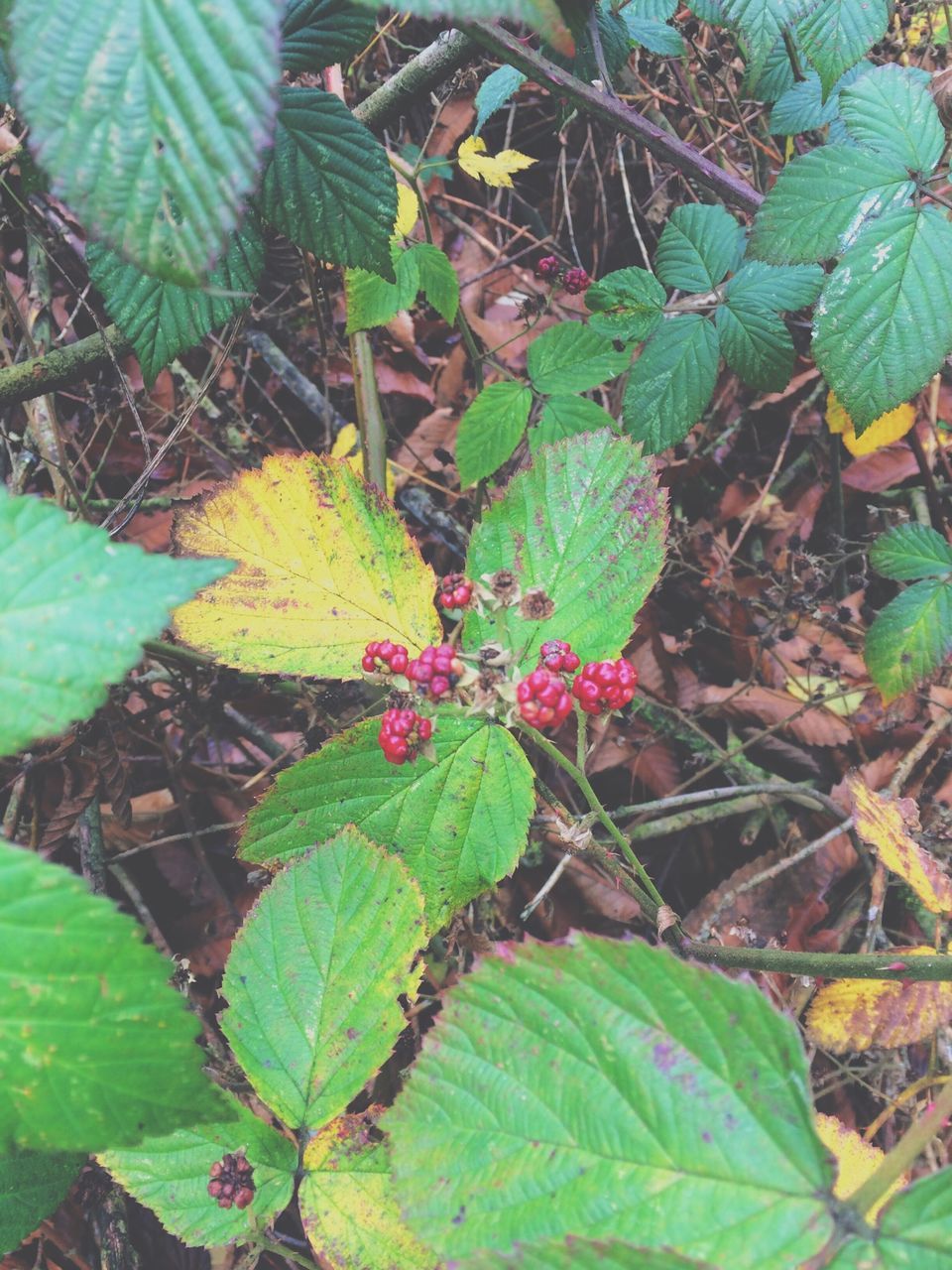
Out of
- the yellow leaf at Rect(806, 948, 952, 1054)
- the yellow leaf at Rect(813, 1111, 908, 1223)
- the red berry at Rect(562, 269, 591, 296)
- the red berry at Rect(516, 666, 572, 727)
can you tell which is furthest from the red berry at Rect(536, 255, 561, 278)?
the yellow leaf at Rect(813, 1111, 908, 1223)

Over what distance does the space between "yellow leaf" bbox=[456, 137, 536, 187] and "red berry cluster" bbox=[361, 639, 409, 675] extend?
1449 millimetres

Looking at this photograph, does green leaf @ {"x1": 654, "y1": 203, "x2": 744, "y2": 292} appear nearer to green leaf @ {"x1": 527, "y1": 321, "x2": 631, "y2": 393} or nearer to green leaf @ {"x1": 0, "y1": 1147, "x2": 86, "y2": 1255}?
green leaf @ {"x1": 527, "y1": 321, "x2": 631, "y2": 393}

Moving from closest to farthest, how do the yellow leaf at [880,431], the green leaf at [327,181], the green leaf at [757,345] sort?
the green leaf at [327,181] → the green leaf at [757,345] → the yellow leaf at [880,431]

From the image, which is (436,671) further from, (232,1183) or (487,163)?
(487,163)

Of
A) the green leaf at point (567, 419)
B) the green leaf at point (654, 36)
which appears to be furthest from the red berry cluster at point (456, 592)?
the green leaf at point (654, 36)

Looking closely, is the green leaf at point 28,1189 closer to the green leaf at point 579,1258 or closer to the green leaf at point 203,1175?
the green leaf at point 203,1175

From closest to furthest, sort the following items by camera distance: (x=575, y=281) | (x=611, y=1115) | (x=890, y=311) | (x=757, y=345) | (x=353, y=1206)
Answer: (x=611, y=1115) < (x=353, y=1206) < (x=890, y=311) < (x=757, y=345) < (x=575, y=281)

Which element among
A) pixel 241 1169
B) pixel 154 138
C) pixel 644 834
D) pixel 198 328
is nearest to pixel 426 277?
pixel 198 328

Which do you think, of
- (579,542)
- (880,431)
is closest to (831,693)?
(880,431)

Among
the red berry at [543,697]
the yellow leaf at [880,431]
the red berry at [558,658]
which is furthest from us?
the yellow leaf at [880,431]

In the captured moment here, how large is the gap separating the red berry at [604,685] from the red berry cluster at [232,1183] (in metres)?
0.77

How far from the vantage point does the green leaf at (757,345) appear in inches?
70.2

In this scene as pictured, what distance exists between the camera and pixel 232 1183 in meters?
1.14

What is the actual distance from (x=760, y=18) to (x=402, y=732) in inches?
52.7
